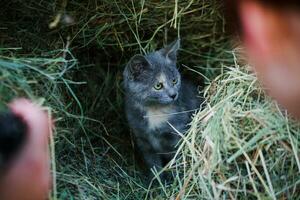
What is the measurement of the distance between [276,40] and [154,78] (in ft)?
4.30

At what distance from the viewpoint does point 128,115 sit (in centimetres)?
301

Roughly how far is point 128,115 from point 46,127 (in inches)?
41.4

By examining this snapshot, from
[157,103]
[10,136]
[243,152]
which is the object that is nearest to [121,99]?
[157,103]

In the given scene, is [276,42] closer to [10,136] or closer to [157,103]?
[10,136]

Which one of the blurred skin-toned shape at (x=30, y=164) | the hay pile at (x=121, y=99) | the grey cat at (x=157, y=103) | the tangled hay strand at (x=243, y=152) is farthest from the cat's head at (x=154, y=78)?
the blurred skin-toned shape at (x=30, y=164)

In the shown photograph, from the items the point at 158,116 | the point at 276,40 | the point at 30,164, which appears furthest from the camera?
the point at 158,116

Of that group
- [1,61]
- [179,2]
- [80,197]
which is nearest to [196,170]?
[80,197]

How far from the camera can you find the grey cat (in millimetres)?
2861

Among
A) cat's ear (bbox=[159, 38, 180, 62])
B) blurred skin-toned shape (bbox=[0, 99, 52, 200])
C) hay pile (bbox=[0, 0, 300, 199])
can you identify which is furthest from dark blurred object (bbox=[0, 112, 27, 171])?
cat's ear (bbox=[159, 38, 180, 62])

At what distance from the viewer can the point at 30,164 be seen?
1803mm

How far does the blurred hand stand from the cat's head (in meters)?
1.15

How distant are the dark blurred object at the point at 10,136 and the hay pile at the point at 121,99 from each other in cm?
12

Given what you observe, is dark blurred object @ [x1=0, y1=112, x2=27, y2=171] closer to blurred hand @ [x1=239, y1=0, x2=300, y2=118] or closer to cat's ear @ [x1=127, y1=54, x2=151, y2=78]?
blurred hand @ [x1=239, y1=0, x2=300, y2=118]

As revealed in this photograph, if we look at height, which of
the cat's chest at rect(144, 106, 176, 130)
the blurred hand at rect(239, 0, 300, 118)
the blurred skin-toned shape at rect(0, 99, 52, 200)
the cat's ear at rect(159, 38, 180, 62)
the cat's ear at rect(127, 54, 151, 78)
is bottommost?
the cat's chest at rect(144, 106, 176, 130)
